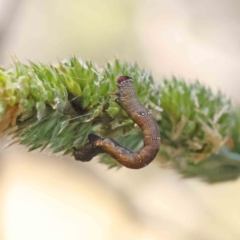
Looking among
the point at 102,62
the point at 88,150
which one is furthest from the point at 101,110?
the point at 102,62

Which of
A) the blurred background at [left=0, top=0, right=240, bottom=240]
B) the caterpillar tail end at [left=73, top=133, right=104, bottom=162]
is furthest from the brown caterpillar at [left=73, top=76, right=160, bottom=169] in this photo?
the blurred background at [left=0, top=0, right=240, bottom=240]

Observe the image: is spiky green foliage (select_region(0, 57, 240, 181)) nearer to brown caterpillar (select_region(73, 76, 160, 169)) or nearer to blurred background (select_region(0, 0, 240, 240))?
brown caterpillar (select_region(73, 76, 160, 169))

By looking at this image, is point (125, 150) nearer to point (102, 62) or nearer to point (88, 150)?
point (88, 150)

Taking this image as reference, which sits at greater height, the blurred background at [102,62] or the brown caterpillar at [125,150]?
the brown caterpillar at [125,150]

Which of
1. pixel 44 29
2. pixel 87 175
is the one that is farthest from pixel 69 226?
pixel 44 29

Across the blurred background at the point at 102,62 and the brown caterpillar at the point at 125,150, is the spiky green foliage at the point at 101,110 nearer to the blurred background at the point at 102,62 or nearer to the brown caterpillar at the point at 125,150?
the brown caterpillar at the point at 125,150

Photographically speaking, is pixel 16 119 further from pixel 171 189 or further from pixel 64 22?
pixel 64 22

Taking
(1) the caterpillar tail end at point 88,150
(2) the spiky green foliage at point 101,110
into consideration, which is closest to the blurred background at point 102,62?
(2) the spiky green foliage at point 101,110
